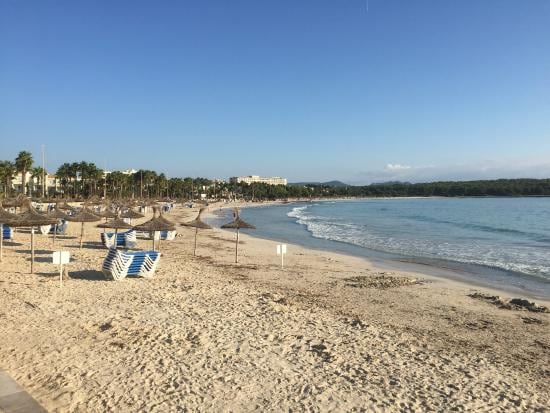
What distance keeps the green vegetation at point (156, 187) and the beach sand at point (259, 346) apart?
50.3 metres

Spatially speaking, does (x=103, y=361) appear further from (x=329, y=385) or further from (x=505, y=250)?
(x=505, y=250)

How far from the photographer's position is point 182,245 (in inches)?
949

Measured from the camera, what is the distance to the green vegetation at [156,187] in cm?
7324

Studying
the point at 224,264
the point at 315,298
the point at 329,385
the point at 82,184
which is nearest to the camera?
the point at 329,385

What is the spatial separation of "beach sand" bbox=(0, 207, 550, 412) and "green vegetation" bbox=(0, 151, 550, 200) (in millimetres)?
50265

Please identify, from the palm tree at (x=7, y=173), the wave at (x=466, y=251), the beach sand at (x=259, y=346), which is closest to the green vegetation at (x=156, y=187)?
the palm tree at (x=7, y=173)

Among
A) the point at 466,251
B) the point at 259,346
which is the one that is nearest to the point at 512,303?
the point at 259,346

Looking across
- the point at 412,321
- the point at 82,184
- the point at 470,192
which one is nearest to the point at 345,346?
the point at 412,321

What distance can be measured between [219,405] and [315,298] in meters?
6.58

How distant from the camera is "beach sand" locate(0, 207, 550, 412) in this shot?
5.63m

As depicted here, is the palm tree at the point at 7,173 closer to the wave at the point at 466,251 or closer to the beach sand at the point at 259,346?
the wave at the point at 466,251

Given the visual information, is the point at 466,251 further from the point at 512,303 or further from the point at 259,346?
the point at 259,346

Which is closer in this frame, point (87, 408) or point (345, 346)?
point (87, 408)

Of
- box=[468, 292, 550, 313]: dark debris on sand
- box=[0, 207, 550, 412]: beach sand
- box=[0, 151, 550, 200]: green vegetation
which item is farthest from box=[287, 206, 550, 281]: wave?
box=[0, 151, 550, 200]: green vegetation
